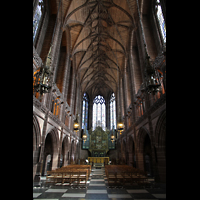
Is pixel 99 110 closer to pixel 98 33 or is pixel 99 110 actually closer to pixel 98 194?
pixel 98 33

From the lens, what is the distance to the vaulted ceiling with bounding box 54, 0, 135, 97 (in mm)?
16688

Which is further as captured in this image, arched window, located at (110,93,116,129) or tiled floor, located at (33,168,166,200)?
arched window, located at (110,93,116,129)

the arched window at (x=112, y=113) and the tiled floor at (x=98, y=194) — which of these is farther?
the arched window at (x=112, y=113)

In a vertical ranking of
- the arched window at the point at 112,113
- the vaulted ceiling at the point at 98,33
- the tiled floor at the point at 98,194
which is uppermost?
the vaulted ceiling at the point at 98,33

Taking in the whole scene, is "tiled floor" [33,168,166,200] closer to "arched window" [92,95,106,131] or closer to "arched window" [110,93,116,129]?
"arched window" [110,93,116,129]

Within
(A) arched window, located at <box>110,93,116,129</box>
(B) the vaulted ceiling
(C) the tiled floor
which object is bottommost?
(C) the tiled floor

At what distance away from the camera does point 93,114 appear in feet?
122

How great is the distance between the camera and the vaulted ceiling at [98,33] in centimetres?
1669

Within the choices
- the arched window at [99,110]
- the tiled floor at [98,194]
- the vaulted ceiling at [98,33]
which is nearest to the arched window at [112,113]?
the arched window at [99,110]

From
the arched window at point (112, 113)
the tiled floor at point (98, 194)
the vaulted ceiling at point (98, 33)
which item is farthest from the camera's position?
the arched window at point (112, 113)

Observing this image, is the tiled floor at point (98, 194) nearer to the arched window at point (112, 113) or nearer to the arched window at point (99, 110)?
the arched window at point (112, 113)

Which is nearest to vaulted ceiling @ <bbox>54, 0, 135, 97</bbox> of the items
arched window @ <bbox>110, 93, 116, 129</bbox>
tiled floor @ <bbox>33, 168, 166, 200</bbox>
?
arched window @ <bbox>110, 93, 116, 129</bbox>

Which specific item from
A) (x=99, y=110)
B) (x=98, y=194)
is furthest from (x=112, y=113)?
(x=98, y=194)

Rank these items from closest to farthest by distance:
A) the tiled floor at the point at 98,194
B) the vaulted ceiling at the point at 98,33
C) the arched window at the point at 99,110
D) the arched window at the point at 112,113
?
1. the tiled floor at the point at 98,194
2. the vaulted ceiling at the point at 98,33
3. the arched window at the point at 112,113
4. the arched window at the point at 99,110
